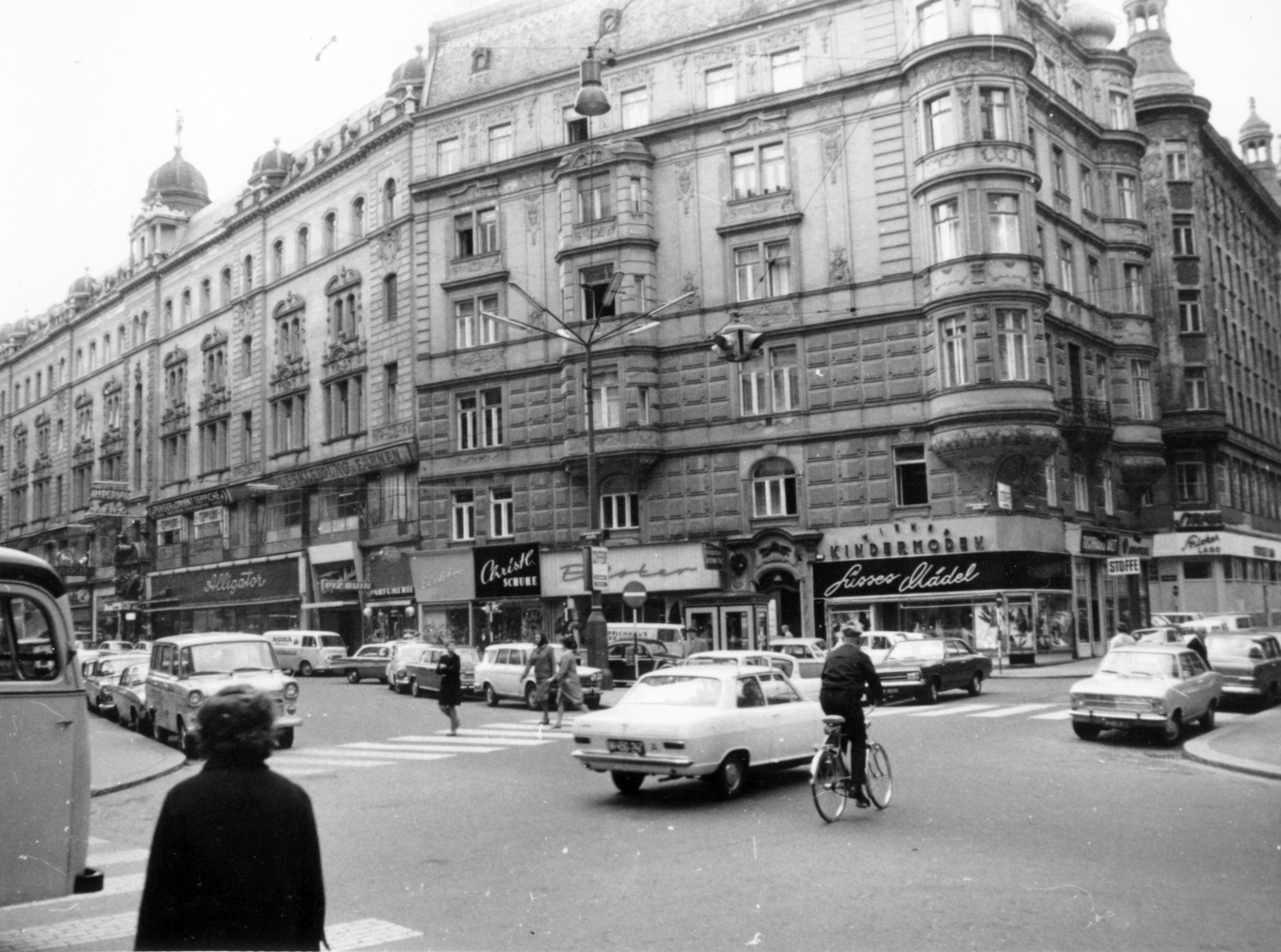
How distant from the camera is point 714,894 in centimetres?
816

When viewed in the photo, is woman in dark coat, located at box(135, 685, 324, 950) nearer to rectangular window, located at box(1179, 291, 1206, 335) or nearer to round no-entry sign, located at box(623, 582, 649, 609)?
round no-entry sign, located at box(623, 582, 649, 609)

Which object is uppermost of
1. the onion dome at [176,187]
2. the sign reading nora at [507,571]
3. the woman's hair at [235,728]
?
the onion dome at [176,187]

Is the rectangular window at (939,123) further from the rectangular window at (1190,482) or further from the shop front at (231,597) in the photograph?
the shop front at (231,597)

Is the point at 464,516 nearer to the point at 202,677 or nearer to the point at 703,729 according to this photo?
the point at 202,677

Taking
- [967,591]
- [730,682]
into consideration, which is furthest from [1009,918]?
[967,591]

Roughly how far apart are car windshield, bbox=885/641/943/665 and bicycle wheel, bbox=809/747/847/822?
14043 mm

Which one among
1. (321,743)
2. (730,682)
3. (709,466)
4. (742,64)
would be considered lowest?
(321,743)

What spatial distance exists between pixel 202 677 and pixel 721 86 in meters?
28.2

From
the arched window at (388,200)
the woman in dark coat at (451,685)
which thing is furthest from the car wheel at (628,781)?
the arched window at (388,200)

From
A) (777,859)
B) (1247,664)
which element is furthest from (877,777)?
(1247,664)

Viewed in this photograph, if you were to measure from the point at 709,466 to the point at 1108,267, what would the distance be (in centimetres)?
1759

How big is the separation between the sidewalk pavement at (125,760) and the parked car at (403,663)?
9321mm

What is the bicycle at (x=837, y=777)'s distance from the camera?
1075 centimetres

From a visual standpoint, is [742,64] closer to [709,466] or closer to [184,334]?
[709,466]
